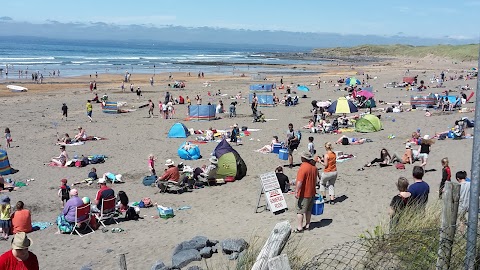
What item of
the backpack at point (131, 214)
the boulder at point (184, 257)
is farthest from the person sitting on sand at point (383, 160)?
the boulder at point (184, 257)

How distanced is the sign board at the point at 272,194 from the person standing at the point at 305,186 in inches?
72.2

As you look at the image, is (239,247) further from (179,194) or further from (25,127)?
(25,127)

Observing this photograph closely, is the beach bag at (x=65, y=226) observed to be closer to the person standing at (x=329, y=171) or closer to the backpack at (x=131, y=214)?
the backpack at (x=131, y=214)

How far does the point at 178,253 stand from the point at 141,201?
4649 millimetres

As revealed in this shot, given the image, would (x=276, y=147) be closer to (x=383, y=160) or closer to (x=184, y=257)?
(x=383, y=160)

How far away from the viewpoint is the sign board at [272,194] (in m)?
10.9

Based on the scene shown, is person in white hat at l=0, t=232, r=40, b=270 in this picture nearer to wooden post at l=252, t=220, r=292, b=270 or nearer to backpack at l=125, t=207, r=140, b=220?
wooden post at l=252, t=220, r=292, b=270

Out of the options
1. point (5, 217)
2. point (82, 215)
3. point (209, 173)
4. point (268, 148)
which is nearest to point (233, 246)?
point (82, 215)

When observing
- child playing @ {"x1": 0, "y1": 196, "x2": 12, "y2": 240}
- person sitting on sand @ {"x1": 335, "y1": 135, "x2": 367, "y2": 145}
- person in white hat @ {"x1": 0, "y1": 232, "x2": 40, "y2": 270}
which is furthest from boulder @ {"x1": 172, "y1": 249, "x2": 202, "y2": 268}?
person sitting on sand @ {"x1": 335, "y1": 135, "x2": 367, "y2": 145}

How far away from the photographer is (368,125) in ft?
72.2

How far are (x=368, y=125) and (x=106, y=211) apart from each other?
1384 centimetres

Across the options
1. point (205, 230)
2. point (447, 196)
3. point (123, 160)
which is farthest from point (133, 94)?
point (447, 196)

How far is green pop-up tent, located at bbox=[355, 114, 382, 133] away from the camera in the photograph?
21953 millimetres

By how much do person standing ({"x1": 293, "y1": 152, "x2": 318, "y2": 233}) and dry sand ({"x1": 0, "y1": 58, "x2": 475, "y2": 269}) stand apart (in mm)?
424
